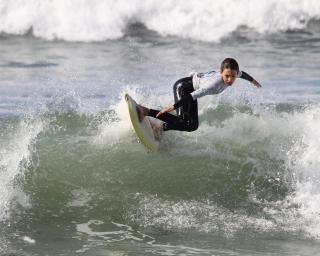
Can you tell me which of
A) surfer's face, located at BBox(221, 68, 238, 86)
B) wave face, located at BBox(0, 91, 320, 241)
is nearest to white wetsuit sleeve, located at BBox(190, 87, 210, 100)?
surfer's face, located at BBox(221, 68, 238, 86)

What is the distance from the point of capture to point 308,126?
10.7m

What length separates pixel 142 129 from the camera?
9672 millimetres

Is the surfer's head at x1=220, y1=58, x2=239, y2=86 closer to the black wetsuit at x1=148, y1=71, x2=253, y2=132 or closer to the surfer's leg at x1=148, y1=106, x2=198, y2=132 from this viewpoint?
the black wetsuit at x1=148, y1=71, x2=253, y2=132

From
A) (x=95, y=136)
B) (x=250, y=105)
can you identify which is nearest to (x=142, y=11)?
(x=250, y=105)

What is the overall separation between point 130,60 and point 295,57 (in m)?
4.43

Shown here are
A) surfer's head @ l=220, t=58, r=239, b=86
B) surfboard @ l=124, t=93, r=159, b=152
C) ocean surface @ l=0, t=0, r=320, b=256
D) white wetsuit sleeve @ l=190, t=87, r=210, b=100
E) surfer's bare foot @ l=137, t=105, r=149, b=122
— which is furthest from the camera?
surfer's bare foot @ l=137, t=105, r=149, b=122

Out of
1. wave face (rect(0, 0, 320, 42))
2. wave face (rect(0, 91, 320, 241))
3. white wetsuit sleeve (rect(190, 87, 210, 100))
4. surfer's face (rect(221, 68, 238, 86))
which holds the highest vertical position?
wave face (rect(0, 0, 320, 42))

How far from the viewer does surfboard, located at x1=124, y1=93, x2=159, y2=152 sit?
30.9 feet

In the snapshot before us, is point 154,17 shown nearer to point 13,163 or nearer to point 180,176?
point 180,176

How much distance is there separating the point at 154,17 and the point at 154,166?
14.6 meters

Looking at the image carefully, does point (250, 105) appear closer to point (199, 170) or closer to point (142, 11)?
point (199, 170)

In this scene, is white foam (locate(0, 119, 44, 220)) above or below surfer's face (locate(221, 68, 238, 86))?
below

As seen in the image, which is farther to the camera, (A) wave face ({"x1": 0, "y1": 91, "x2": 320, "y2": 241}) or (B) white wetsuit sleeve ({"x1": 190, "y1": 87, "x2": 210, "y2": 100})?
(B) white wetsuit sleeve ({"x1": 190, "y1": 87, "x2": 210, "y2": 100})

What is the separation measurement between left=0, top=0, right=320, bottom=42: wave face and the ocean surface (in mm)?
4258
